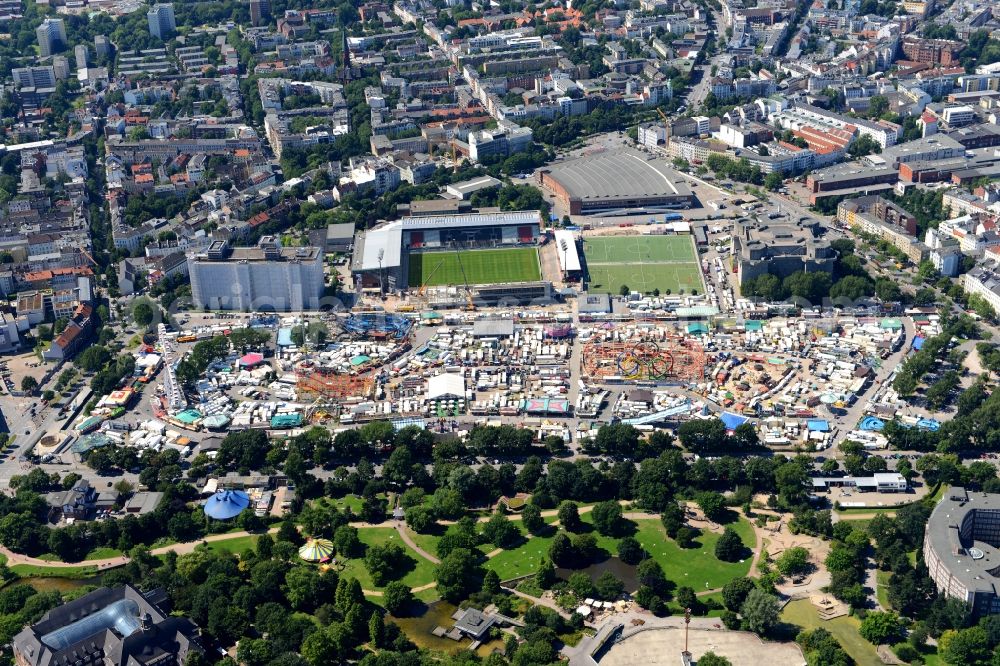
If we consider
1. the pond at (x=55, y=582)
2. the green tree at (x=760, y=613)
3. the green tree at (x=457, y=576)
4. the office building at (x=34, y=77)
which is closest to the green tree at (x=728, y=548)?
the green tree at (x=760, y=613)

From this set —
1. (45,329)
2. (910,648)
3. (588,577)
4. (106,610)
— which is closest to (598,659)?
(588,577)

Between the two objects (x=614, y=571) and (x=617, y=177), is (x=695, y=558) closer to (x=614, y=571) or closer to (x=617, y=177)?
(x=614, y=571)

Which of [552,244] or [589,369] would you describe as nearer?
[589,369]

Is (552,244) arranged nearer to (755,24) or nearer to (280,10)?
(755,24)

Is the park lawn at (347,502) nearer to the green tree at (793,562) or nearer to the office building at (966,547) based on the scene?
the green tree at (793,562)

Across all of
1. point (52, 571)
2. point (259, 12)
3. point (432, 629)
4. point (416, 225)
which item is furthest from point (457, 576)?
point (259, 12)

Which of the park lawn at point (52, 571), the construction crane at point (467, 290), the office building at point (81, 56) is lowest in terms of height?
the park lawn at point (52, 571)
